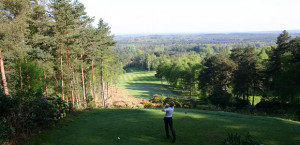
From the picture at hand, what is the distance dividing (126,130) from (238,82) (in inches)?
1115

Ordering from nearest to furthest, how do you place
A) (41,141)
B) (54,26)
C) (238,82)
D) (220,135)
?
(41,141) < (220,135) < (54,26) < (238,82)

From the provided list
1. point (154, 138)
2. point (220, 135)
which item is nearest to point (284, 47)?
point (220, 135)

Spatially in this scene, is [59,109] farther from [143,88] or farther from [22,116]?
[143,88]

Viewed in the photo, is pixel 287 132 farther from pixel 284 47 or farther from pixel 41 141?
pixel 284 47

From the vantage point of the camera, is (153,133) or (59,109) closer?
(153,133)

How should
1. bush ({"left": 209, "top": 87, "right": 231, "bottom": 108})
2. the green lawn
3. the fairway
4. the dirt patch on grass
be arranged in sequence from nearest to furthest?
the green lawn → the dirt patch on grass → bush ({"left": 209, "top": 87, "right": 231, "bottom": 108}) → the fairway

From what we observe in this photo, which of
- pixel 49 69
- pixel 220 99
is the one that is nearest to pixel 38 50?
pixel 49 69

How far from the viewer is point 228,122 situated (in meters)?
11.8

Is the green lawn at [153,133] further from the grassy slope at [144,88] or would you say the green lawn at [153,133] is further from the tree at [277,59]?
the grassy slope at [144,88]

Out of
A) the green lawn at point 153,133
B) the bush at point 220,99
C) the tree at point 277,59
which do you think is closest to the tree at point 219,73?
the tree at point 277,59

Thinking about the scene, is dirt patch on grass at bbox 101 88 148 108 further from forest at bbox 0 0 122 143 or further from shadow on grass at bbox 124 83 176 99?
forest at bbox 0 0 122 143

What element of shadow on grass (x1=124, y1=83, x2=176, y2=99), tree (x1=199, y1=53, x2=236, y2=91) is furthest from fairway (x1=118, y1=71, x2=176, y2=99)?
tree (x1=199, y1=53, x2=236, y2=91)

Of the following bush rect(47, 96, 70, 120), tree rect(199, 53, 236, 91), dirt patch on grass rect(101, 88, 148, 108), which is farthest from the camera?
tree rect(199, 53, 236, 91)

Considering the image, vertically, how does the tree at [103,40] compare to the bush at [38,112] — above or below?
above
